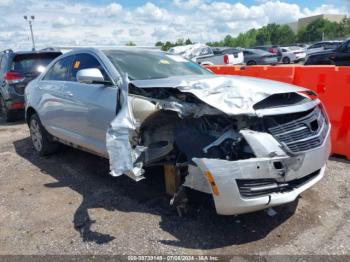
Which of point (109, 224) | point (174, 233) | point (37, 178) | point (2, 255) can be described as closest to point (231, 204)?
point (174, 233)

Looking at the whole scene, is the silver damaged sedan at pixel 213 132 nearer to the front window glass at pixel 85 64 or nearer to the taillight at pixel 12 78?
the front window glass at pixel 85 64

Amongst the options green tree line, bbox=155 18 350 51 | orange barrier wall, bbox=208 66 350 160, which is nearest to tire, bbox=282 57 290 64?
orange barrier wall, bbox=208 66 350 160

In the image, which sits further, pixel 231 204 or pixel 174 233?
pixel 174 233

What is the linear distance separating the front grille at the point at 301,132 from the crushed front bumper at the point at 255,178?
0.32 feet

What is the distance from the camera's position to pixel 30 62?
909 centimetres

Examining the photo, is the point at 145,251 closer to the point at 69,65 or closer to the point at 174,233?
the point at 174,233

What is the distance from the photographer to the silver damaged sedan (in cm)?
293

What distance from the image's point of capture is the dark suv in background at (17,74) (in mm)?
8766

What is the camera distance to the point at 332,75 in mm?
5219

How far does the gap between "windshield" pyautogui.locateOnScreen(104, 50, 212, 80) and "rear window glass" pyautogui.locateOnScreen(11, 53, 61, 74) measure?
17.1 ft

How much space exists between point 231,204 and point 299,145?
0.81 meters

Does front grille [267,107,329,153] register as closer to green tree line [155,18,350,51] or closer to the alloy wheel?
the alloy wheel

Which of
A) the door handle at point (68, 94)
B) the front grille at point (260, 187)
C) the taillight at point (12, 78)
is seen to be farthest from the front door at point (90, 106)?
the taillight at point (12, 78)

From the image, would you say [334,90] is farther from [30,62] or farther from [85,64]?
[30,62]
